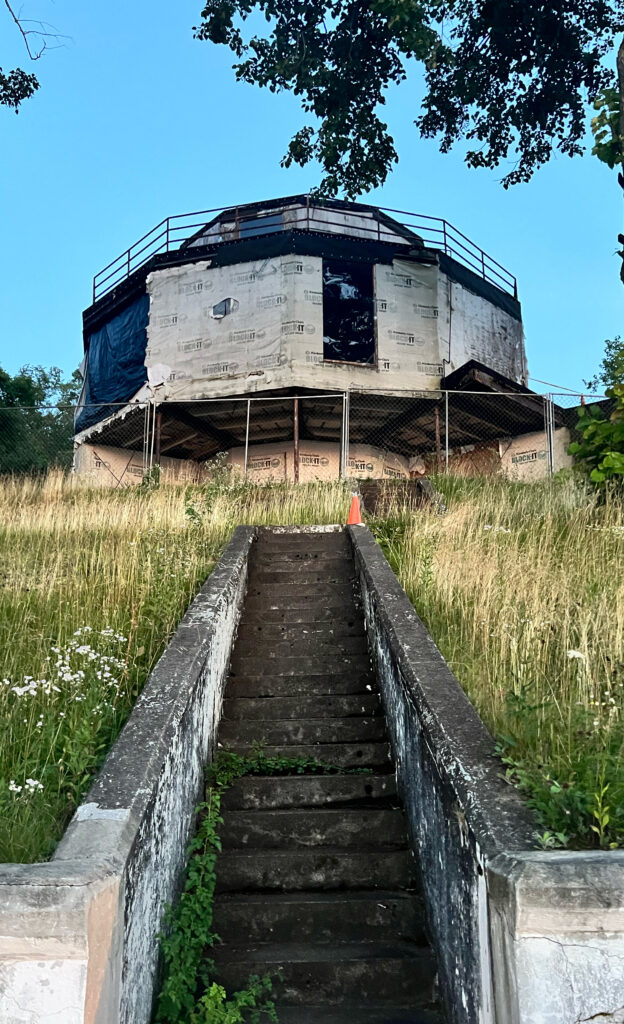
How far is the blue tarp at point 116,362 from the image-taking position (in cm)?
2173

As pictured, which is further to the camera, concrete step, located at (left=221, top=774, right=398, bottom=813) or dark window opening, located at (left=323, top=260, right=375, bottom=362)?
dark window opening, located at (left=323, top=260, right=375, bottom=362)

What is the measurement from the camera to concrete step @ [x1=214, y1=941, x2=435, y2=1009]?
11.5 ft

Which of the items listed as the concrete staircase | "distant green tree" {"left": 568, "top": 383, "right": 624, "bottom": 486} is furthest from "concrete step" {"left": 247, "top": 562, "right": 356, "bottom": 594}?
"distant green tree" {"left": 568, "top": 383, "right": 624, "bottom": 486}

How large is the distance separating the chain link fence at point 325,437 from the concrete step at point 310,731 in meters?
13.8

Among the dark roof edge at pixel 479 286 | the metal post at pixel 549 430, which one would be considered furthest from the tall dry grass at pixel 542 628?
the dark roof edge at pixel 479 286

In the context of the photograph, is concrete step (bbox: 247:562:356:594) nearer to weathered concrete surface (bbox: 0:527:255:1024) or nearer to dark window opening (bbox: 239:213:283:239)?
weathered concrete surface (bbox: 0:527:255:1024)

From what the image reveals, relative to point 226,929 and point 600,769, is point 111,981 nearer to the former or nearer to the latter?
point 226,929

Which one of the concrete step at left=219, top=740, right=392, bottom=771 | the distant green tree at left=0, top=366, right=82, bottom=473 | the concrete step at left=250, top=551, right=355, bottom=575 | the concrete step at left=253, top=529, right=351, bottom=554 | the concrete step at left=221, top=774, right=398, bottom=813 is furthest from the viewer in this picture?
the distant green tree at left=0, top=366, right=82, bottom=473

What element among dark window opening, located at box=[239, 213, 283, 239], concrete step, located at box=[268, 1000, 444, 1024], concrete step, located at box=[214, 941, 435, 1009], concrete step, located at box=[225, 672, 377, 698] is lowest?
concrete step, located at box=[268, 1000, 444, 1024]

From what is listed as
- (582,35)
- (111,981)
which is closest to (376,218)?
(582,35)

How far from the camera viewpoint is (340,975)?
11.6ft

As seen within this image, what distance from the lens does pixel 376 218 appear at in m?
22.2

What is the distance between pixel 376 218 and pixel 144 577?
59.7 ft

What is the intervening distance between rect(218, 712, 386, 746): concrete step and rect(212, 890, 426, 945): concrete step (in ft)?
4.65
